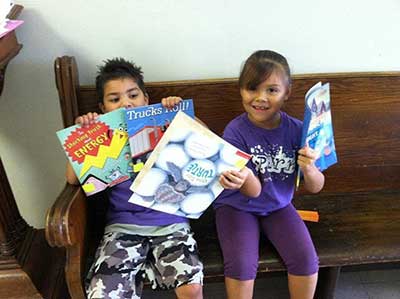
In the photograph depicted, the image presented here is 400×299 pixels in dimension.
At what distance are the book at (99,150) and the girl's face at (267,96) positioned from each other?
35 centimetres

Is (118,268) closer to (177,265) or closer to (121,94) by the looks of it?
(177,265)

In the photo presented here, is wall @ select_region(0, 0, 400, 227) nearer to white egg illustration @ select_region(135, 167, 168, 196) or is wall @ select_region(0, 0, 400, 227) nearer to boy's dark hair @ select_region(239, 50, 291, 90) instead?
boy's dark hair @ select_region(239, 50, 291, 90)

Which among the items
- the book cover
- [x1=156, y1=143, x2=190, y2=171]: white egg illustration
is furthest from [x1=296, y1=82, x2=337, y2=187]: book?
[x1=156, y1=143, x2=190, y2=171]: white egg illustration

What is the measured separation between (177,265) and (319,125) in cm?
53

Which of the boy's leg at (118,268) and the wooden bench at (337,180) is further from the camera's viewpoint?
the wooden bench at (337,180)

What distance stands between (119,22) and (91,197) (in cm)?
55

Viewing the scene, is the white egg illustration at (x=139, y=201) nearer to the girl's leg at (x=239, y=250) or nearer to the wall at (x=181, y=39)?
the girl's leg at (x=239, y=250)

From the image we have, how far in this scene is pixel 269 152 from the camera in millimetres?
1208

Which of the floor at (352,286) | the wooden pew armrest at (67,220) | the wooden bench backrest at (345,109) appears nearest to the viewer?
the wooden pew armrest at (67,220)

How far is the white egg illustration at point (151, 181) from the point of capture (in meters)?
1.10

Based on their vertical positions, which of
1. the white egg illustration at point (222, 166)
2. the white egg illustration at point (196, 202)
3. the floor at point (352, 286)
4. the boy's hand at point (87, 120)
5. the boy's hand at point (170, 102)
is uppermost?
the boy's hand at point (170, 102)

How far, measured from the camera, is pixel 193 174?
1096mm

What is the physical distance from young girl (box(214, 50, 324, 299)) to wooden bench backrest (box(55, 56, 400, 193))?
196 mm

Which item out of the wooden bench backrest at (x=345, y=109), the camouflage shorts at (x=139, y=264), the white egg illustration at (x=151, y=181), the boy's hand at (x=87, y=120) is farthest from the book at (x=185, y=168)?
the wooden bench backrest at (x=345, y=109)
